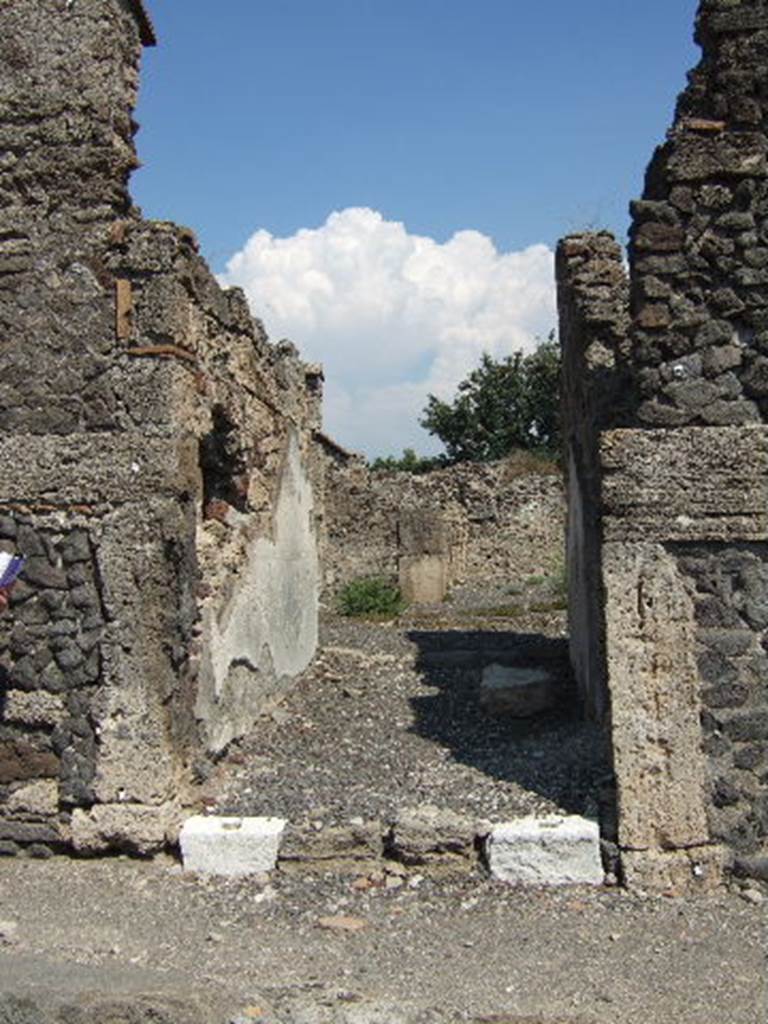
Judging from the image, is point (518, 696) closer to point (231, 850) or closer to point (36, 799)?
point (231, 850)

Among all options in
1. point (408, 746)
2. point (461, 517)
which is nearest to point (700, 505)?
point (408, 746)

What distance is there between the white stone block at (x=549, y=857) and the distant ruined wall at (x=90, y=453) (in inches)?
64.7

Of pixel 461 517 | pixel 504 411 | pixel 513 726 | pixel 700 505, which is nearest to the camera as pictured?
pixel 700 505

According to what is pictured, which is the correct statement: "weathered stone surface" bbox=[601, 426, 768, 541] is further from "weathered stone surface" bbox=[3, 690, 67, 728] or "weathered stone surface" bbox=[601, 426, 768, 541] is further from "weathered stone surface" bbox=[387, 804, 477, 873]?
"weathered stone surface" bbox=[3, 690, 67, 728]

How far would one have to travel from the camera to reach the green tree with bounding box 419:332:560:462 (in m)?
38.7

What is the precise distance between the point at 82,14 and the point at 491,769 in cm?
459

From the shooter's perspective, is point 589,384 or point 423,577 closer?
point 589,384

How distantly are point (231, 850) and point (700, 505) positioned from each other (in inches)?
109

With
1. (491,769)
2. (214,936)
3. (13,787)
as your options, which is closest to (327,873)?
(214,936)

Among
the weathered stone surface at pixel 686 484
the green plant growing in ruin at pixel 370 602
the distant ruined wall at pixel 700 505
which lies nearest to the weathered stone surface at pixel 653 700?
the distant ruined wall at pixel 700 505

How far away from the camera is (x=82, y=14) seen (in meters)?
5.49

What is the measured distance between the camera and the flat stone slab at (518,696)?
7.48 meters

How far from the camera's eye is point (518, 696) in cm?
751

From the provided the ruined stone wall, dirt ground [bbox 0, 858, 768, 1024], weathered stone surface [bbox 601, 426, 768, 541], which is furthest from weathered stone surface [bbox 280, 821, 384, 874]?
the ruined stone wall
